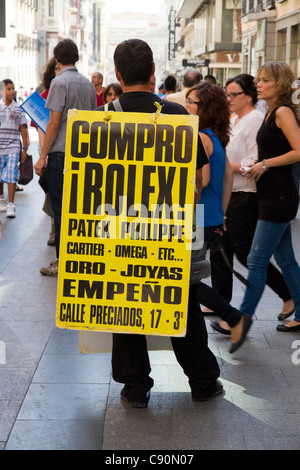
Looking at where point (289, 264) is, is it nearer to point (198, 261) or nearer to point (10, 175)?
point (198, 261)

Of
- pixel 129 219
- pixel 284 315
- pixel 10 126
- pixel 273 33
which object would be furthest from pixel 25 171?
pixel 273 33

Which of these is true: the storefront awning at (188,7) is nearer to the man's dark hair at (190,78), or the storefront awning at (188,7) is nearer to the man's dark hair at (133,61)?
the man's dark hair at (190,78)

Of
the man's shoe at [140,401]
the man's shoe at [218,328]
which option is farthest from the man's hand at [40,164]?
the man's shoe at [140,401]

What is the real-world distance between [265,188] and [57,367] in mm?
1716

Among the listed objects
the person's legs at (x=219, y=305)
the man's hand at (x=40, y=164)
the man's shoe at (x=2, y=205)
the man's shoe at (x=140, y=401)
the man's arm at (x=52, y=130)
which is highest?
the man's arm at (x=52, y=130)

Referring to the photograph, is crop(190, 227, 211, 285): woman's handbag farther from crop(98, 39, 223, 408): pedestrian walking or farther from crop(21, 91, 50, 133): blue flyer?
crop(21, 91, 50, 133): blue flyer

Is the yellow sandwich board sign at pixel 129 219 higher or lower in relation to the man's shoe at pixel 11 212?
higher

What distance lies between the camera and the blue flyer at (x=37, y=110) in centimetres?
748

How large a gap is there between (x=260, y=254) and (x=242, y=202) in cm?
58

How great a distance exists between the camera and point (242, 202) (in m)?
5.59

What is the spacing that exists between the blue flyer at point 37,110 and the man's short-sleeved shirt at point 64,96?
0.74 meters

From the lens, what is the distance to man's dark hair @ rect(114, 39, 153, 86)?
386cm
